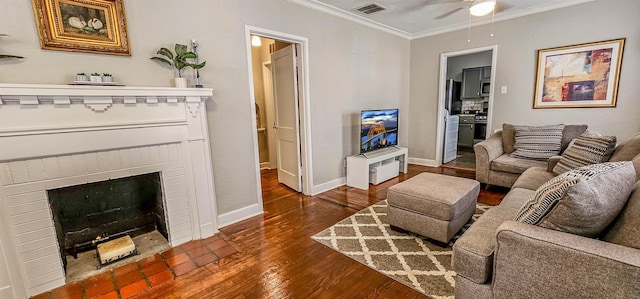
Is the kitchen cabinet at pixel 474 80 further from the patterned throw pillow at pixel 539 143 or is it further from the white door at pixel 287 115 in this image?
the white door at pixel 287 115

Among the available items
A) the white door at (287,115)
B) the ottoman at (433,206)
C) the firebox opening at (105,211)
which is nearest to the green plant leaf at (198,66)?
the firebox opening at (105,211)

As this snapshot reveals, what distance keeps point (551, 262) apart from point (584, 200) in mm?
273

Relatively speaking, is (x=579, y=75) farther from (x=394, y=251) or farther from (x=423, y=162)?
(x=394, y=251)

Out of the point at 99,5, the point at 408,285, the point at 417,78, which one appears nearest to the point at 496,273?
the point at 408,285

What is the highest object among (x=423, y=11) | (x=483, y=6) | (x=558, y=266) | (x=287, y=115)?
(x=423, y=11)

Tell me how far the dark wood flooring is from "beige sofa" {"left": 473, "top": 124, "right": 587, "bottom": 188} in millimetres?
1928

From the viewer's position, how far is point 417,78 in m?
4.98

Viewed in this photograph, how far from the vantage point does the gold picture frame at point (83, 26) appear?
177 centimetres

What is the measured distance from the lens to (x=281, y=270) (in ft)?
6.55

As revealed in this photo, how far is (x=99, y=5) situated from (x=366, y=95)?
3256 mm

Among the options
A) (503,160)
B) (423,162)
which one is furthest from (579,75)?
(423,162)

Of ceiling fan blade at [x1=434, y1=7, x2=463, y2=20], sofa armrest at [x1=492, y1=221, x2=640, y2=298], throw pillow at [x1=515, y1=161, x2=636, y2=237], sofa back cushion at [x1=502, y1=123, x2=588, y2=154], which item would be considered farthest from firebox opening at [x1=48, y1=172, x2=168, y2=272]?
sofa back cushion at [x1=502, y1=123, x2=588, y2=154]

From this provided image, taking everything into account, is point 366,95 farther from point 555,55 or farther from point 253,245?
point 253,245

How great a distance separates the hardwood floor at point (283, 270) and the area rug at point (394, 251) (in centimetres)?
8
